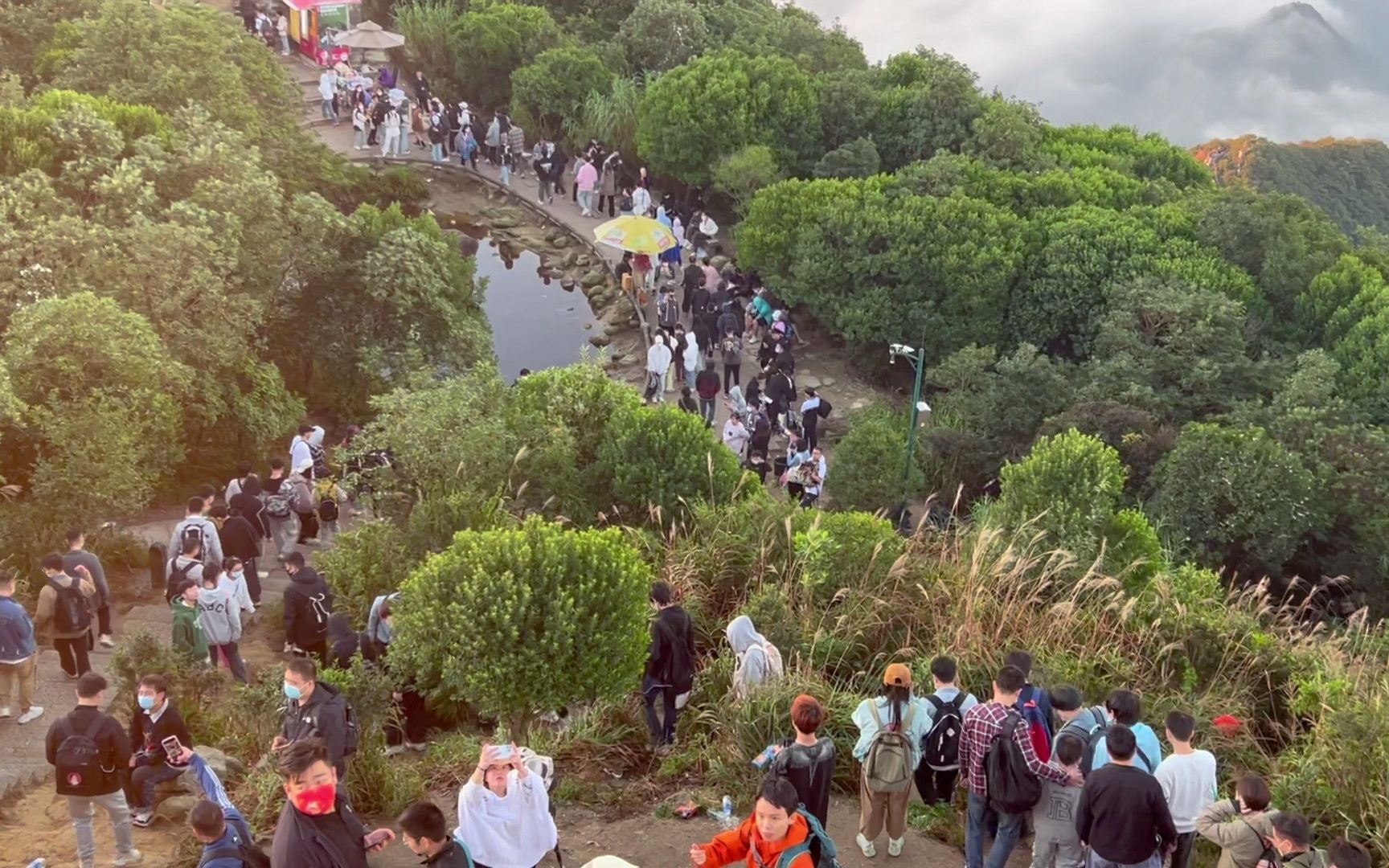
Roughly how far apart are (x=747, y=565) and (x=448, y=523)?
320 centimetres

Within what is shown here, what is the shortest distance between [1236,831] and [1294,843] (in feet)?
1.79

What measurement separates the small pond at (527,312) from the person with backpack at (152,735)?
18.7 meters

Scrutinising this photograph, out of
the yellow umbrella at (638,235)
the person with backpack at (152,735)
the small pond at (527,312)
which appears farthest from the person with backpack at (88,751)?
the small pond at (527,312)

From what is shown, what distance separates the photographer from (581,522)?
15125 millimetres

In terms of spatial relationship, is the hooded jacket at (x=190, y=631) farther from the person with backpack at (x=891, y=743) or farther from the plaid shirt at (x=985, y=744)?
the plaid shirt at (x=985, y=744)

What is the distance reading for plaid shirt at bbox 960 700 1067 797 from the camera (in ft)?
25.3

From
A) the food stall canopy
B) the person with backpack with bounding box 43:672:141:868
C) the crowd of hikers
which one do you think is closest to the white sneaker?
the crowd of hikers

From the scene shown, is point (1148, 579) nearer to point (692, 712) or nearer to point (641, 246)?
point (692, 712)

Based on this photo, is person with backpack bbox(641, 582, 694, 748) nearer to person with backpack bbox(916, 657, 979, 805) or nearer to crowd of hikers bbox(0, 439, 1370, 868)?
crowd of hikers bbox(0, 439, 1370, 868)

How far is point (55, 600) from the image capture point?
11.4 m

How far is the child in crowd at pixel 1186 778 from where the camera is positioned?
7.70m

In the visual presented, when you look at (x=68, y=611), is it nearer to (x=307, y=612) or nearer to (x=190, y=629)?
(x=190, y=629)

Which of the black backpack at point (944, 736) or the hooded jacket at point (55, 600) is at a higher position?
the black backpack at point (944, 736)

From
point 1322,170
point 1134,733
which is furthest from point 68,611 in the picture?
point 1322,170
